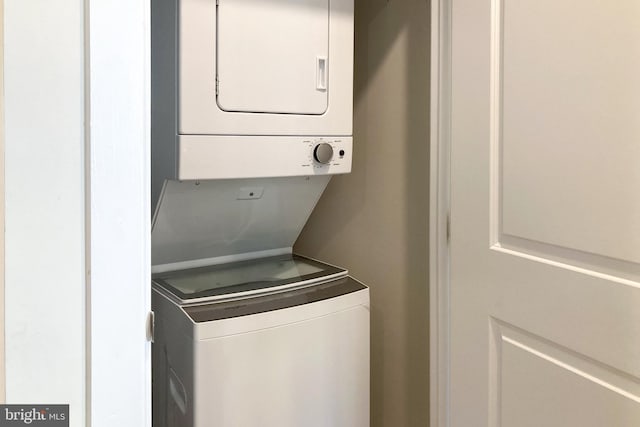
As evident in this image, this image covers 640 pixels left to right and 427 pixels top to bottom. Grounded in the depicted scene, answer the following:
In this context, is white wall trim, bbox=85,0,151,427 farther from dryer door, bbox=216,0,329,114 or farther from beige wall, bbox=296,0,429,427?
beige wall, bbox=296,0,429,427

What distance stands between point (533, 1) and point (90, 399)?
1.20 meters

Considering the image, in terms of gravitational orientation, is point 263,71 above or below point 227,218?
above

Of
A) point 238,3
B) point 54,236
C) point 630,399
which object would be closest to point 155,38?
point 238,3

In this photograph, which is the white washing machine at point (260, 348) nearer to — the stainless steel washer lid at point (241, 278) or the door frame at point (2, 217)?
the stainless steel washer lid at point (241, 278)

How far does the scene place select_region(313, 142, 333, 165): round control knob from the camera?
5.52 feet

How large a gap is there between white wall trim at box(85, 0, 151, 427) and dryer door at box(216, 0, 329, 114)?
2.18 ft

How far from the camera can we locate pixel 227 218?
176 cm

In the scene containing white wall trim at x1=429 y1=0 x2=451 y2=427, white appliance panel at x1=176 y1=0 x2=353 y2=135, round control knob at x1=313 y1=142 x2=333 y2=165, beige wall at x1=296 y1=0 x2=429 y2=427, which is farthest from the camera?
beige wall at x1=296 y1=0 x2=429 y2=427

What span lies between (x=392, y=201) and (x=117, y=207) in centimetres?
128

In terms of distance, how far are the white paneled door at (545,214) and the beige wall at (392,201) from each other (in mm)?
273

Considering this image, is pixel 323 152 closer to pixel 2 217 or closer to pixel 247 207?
pixel 247 207

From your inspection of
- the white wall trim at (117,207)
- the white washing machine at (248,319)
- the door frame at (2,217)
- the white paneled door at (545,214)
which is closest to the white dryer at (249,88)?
the white washing machine at (248,319)

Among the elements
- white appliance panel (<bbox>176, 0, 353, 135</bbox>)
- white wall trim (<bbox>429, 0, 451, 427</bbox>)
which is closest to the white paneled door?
white wall trim (<bbox>429, 0, 451, 427</bbox>)

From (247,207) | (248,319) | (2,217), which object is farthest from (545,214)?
(2,217)
